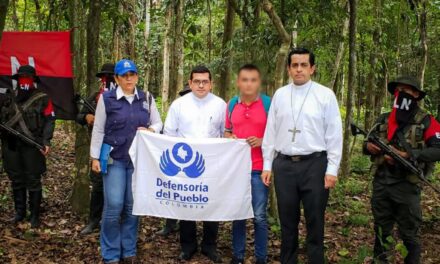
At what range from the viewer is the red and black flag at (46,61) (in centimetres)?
653

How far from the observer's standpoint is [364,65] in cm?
1320

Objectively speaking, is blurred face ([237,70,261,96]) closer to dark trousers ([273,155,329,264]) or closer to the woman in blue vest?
dark trousers ([273,155,329,264])

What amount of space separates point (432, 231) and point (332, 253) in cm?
217

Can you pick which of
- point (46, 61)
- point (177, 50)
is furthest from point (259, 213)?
point (177, 50)

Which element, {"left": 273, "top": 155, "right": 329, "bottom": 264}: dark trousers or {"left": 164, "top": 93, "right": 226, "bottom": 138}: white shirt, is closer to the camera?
{"left": 273, "top": 155, "right": 329, "bottom": 264}: dark trousers

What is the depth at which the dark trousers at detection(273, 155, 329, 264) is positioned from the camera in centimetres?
432

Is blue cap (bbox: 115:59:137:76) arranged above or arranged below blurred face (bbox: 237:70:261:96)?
above

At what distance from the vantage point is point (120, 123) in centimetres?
492

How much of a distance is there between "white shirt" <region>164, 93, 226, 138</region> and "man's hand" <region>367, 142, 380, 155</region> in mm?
1651

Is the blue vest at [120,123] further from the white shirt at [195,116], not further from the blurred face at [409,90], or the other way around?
the blurred face at [409,90]

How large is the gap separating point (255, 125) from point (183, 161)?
885 mm

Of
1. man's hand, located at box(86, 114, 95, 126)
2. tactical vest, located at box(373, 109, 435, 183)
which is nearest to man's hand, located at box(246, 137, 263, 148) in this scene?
tactical vest, located at box(373, 109, 435, 183)

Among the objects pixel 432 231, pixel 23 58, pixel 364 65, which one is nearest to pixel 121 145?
pixel 23 58

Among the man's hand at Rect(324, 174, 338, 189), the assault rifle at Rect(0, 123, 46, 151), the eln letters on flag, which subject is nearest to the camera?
the man's hand at Rect(324, 174, 338, 189)
